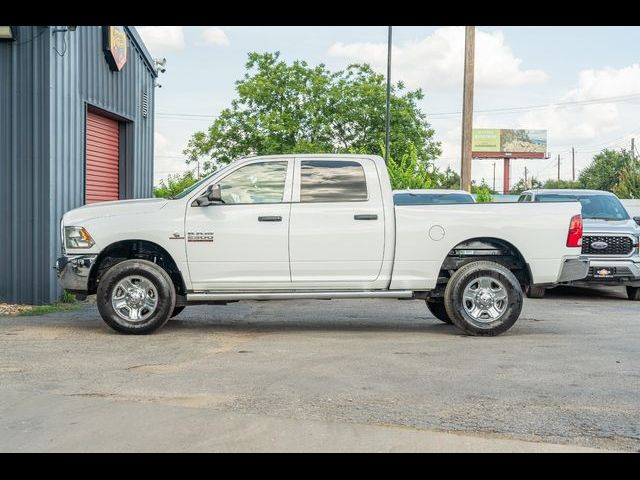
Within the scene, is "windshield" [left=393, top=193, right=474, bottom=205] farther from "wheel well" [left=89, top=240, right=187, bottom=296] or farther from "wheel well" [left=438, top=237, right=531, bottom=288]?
"wheel well" [left=89, top=240, right=187, bottom=296]

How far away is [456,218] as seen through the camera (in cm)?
1042

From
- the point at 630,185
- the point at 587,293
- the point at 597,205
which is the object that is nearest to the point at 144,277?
the point at 597,205

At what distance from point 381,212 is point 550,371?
10.0 feet

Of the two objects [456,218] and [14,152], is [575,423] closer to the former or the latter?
[456,218]

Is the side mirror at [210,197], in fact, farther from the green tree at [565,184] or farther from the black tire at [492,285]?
the green tree at [565,184]

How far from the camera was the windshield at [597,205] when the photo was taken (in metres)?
16.5

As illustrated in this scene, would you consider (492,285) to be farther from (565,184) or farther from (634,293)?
(565,184)

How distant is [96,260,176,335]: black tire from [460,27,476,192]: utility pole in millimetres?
14951

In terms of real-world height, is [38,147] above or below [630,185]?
below

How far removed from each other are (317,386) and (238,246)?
3314mm

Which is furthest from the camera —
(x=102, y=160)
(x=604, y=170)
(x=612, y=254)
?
(x=604, y=170)

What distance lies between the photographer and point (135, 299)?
33.6ft
